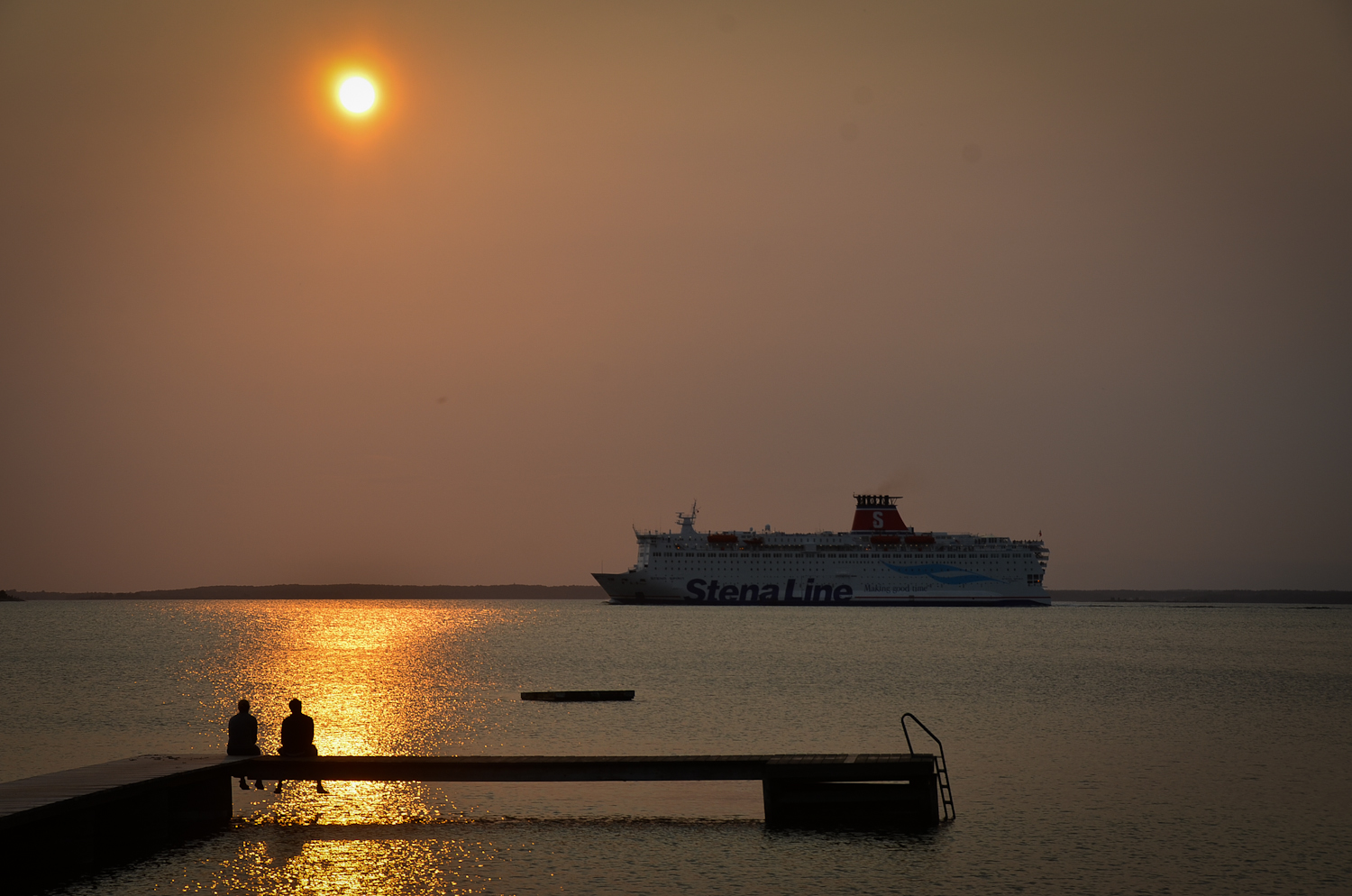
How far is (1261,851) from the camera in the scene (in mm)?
15578

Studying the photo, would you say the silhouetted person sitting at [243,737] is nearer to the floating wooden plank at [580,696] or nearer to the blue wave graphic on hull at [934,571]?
the floating wooden plank at [580,696]

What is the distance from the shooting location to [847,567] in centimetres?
12588

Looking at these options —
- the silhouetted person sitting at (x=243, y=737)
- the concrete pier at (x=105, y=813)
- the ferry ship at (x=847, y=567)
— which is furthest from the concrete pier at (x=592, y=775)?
the ferry ship at (x=847, y=567)

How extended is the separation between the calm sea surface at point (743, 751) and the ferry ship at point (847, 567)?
203 ft

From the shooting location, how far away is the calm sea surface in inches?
557

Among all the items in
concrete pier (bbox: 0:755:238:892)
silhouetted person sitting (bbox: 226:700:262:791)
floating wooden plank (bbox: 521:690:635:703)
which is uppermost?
silhouetted person sitting (bbox: 226:700:262:791)

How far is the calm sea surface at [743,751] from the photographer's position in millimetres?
14156

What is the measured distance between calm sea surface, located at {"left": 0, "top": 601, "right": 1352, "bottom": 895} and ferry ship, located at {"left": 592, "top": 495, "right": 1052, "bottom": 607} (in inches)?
2438

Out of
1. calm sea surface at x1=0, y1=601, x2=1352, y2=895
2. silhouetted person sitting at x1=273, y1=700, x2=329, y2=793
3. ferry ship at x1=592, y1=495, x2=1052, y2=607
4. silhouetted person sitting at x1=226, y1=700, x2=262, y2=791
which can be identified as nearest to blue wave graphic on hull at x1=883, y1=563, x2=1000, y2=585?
ferry ship at x1=592, y1=495, x2=1052, y2=607

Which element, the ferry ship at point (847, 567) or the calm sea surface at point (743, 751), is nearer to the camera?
the calm sea surface at point (743, 751)

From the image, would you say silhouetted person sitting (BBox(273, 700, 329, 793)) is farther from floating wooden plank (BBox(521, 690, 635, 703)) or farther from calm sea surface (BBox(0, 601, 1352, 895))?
floating wooden plank (BBox(521, 690, 635, 703))

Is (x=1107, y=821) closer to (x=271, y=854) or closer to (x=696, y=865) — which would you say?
(x=696, y=865)

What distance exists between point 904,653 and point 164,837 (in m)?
51.2

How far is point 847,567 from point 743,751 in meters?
103
